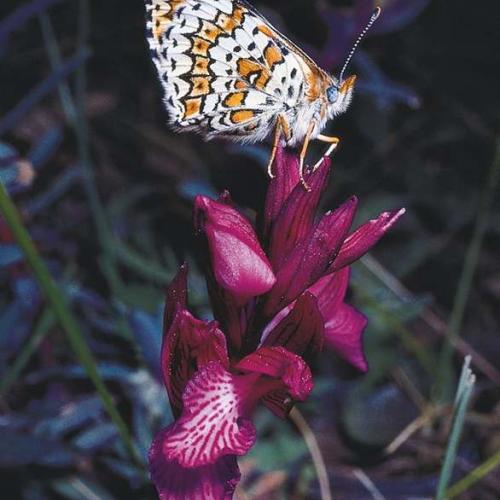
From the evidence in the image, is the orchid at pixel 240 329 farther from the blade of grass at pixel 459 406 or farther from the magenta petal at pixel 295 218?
the blade of grass at pixel 459 406

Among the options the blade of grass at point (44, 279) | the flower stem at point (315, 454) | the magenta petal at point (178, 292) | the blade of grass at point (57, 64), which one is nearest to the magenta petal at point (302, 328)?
the magenta petal at point (178, 292)

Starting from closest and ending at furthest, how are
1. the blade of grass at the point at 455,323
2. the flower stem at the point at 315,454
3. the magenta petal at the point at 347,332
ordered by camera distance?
the magenta petal at the point at 347,332, the flower stem at the point at 315,454, the blade of grass at the point at 455,323

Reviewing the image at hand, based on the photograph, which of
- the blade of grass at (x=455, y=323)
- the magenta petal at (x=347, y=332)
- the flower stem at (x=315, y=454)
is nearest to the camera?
the magenta petal at (x=347, y=332)

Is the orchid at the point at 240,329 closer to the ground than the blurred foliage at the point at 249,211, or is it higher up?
higher up

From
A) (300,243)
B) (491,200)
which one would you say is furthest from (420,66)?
(300,243)

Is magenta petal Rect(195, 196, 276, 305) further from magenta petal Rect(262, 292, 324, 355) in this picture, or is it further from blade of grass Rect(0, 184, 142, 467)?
blade of grass Rect(0, 184, 142, 467)
